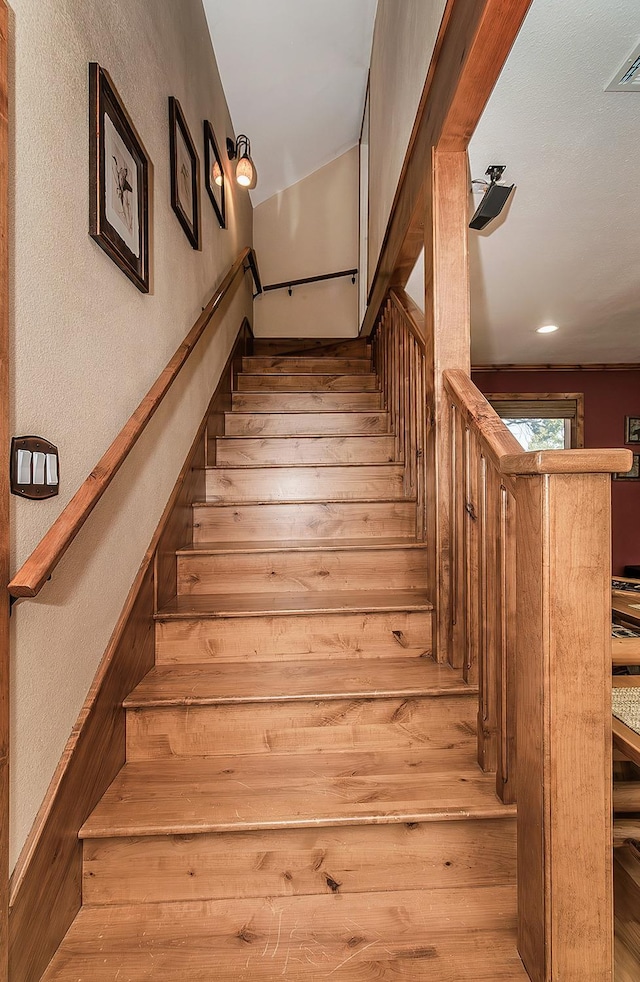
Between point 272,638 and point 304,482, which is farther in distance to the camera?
point 304,482

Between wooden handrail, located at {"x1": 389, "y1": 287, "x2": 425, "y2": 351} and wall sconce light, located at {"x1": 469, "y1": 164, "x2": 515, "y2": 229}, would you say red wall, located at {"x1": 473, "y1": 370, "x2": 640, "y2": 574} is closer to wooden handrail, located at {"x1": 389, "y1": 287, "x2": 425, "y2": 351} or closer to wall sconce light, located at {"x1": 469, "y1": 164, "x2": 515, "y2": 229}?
wooden handrail, located at {"x1": 389, "y1": 287, "x2": 425, "y2": 351}

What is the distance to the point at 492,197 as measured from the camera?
2051mm

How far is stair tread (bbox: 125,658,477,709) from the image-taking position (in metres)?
1.44

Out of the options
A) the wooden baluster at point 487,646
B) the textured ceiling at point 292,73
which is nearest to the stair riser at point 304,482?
the wooden baluster at point 487,646

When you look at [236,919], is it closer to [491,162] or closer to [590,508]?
[590,508]

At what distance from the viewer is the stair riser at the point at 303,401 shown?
10.8 ft

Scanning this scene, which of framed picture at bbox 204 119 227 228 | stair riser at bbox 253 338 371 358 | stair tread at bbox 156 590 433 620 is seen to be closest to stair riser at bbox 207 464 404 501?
stair tread at bbox 156 590 433 620

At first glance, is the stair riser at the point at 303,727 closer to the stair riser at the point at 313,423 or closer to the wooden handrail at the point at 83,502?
the wooden handrail at the point at 83,502

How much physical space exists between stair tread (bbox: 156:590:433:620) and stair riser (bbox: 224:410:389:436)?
4.12 ft

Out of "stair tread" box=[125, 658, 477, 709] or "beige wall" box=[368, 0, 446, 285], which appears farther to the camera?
"beige wall" box=[368, 0, 446, 285]

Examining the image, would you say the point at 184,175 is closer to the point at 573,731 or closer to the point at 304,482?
the point at 304,482

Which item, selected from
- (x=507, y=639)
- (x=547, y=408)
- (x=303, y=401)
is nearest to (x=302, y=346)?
(x=303, y=401)

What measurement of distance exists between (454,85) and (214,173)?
5.72 ft

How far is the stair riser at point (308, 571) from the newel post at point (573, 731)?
105cm
